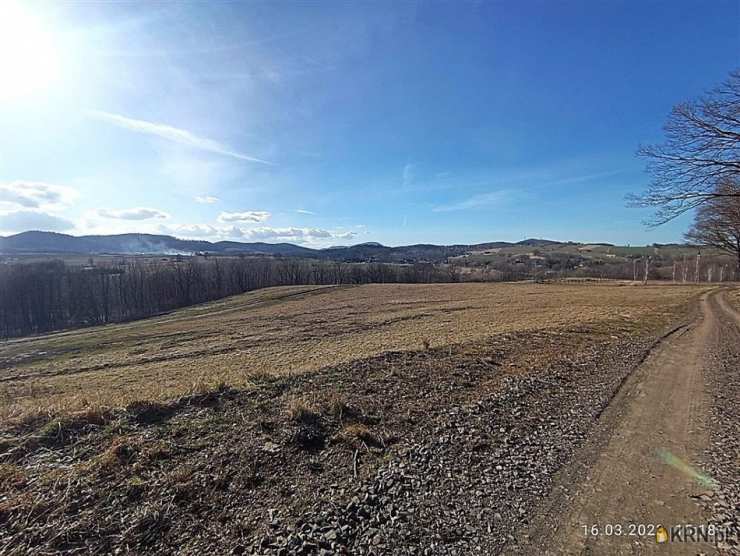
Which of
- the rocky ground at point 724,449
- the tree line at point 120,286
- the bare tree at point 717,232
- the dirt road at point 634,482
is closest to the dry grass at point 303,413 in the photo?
the dirt road at point 634,482

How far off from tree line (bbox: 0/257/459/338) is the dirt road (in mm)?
78034

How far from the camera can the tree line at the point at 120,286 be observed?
79875 millimetres

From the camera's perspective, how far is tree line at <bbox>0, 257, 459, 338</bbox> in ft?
262

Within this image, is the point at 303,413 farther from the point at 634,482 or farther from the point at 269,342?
the point at 269,342

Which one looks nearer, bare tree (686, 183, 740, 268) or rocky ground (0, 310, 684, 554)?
rocky ground (0, 310, 684, 554)

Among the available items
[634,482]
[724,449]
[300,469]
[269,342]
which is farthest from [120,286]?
[724,449]

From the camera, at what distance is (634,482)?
4645mm

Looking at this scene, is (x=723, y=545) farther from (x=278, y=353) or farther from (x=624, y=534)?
(x=278, y=353)

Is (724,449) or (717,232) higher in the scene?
(717,232)

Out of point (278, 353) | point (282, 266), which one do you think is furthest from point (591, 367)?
point (282, 266)

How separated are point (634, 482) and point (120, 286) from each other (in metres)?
113

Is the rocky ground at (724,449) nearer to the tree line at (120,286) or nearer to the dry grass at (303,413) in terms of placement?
the dry grass at (303,413)

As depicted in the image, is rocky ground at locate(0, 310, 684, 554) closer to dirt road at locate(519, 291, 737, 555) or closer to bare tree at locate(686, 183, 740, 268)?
dirt road at locate(519, 291, 737, 555)

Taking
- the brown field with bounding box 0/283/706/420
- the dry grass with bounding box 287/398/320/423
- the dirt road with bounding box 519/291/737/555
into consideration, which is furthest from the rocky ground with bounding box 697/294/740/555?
the brown field with bounding box 0/283/706/420
